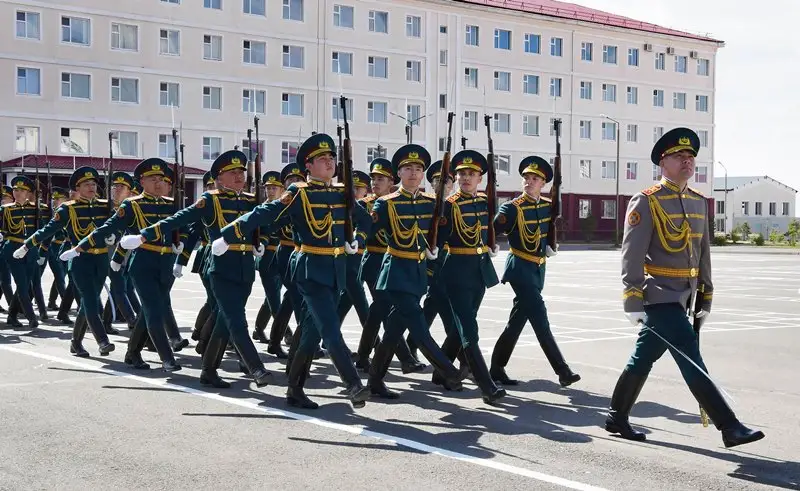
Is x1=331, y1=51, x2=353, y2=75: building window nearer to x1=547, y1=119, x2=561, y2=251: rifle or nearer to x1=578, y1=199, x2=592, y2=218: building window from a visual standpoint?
x1=578, y1=199, x2=592, y2=218: building window

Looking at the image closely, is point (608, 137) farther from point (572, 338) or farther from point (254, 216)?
point (254, 216)

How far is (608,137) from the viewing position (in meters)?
66.7

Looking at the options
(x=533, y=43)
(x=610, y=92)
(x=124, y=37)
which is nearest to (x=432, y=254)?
(x=124, y=37)

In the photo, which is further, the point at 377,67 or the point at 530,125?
the point at 530,125

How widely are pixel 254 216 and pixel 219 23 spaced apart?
45233mm

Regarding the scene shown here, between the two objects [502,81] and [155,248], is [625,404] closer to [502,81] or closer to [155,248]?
[155,248]

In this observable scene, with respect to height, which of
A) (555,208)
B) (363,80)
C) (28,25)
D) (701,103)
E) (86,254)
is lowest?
(86,254)

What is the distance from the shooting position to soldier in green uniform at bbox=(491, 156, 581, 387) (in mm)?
9508

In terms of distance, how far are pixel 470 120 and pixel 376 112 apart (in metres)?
6.41

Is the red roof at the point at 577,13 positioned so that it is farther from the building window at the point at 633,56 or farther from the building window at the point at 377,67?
the building window at the point at 377,67

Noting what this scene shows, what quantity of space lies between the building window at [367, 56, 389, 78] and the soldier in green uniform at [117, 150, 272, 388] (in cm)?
4711

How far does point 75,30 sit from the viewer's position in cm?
4806

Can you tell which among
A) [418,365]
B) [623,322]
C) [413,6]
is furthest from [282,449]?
[413,6]

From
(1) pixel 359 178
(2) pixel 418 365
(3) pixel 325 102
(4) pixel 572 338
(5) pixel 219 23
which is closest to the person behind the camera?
(2) pixel 418 365
